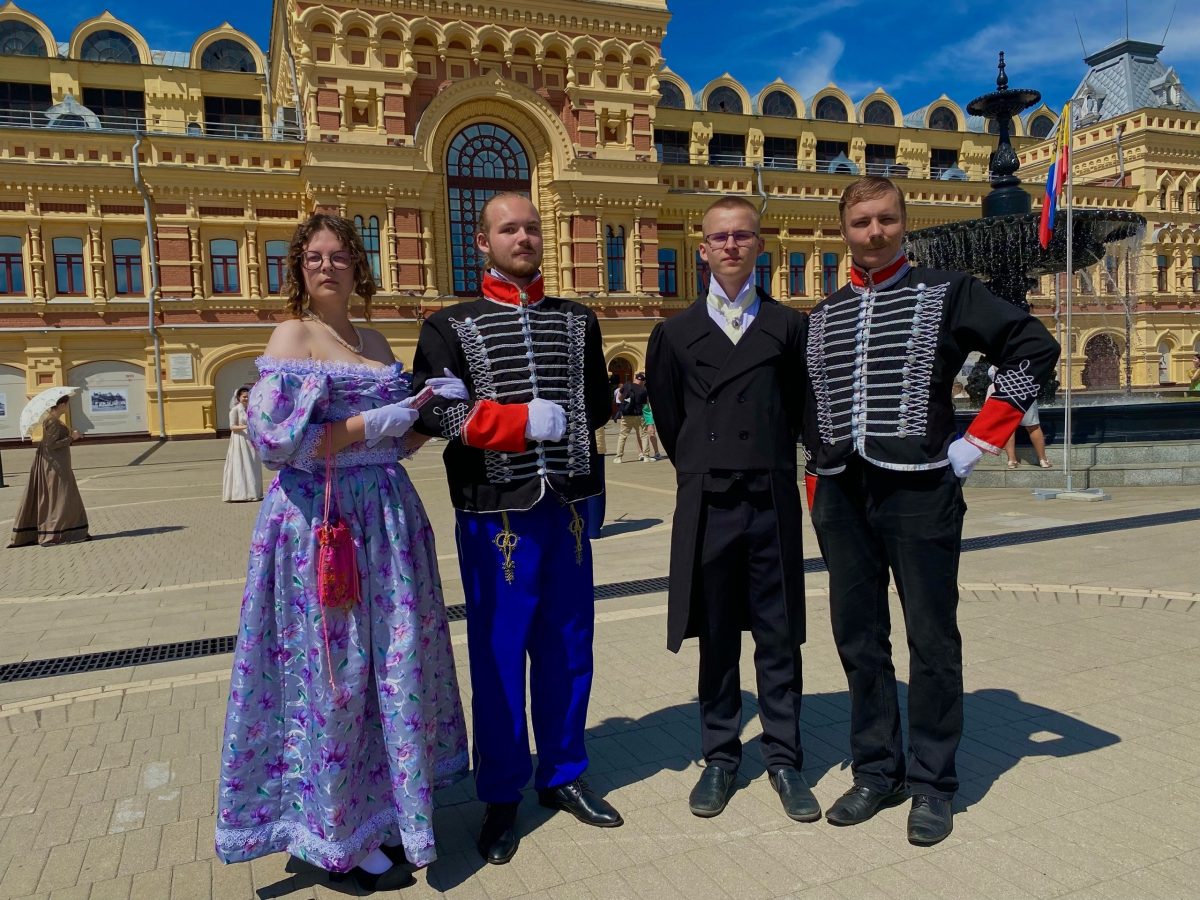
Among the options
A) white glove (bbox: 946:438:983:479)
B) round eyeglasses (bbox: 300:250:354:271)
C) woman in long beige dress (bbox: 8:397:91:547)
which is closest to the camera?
white glove (bbox: 946:438:983:479)

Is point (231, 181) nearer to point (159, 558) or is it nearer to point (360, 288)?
point (159, 558)

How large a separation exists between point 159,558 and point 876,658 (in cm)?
832

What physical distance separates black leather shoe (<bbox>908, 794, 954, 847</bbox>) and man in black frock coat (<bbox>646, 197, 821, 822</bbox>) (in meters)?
0.39

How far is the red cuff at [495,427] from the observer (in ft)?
10.2

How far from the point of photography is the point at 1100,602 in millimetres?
5945

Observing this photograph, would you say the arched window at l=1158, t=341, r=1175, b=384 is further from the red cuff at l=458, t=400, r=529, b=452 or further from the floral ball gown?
the floral ball gown

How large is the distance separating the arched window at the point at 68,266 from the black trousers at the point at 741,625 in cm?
3294

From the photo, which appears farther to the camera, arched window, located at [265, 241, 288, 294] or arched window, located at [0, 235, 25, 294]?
arched window, located at [265, 241, 288, 294]

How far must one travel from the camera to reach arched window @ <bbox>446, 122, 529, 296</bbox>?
3222cm

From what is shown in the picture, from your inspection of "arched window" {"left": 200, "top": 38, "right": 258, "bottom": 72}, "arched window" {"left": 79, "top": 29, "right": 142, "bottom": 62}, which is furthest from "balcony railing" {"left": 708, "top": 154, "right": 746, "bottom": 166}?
"arched window" {"left": 79, "top": 29, "right": 142, "bottom": 62}

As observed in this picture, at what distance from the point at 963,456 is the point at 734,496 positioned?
33.6 inches

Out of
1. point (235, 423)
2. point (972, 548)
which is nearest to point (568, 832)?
point (972, 548)

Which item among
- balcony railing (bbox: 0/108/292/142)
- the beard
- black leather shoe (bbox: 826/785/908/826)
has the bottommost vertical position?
black leather shoe (bbox: 826/785/908/826)

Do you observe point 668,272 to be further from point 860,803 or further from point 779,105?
point 860,803
